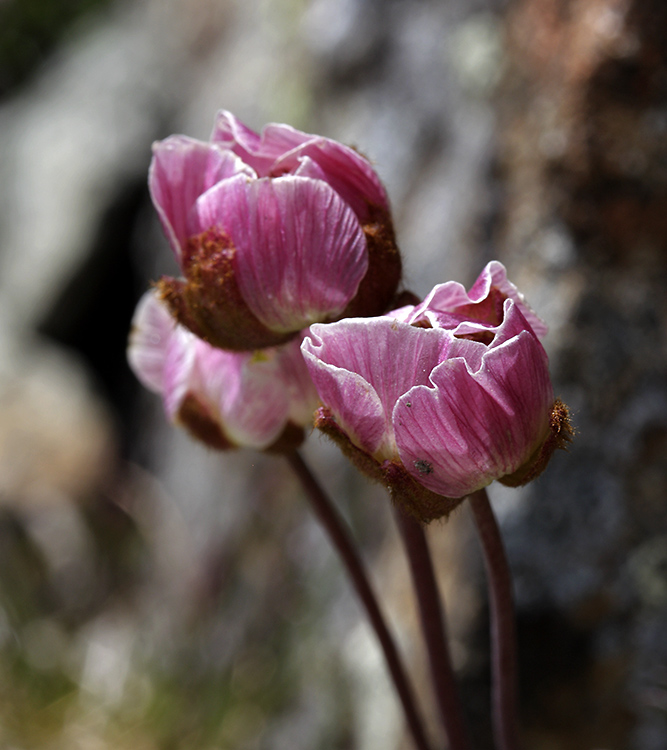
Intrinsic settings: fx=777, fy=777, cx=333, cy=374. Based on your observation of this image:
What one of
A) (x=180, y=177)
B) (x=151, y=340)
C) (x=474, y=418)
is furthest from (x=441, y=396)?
(x=151, y=340)

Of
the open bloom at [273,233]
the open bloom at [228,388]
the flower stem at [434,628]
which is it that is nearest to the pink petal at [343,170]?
the open bloom at [273,233]

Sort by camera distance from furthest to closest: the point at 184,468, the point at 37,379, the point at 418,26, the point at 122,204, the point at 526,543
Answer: the point at 122,204, the point at 37,379, the point at 184,468, the point at 418,26, the point at 526,543

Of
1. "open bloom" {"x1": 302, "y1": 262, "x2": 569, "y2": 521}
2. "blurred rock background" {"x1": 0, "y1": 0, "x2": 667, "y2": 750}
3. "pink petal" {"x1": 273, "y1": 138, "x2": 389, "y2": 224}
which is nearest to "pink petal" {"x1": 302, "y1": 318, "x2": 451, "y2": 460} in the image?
"open bloom" {"x1": 302, "y1": 262, "x2": 569, "y2": 521}

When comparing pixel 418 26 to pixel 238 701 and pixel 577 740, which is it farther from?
pixel 238 701

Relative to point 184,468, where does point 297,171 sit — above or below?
above

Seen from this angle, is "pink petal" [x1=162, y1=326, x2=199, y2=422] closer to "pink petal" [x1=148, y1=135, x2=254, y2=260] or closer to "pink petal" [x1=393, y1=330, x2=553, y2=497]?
"pink petal" [x1=148, y1=135, x2=254, y2=260]

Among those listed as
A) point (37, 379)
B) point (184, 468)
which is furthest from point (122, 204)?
point (184, 468)

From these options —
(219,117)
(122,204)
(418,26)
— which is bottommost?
(122,204)
